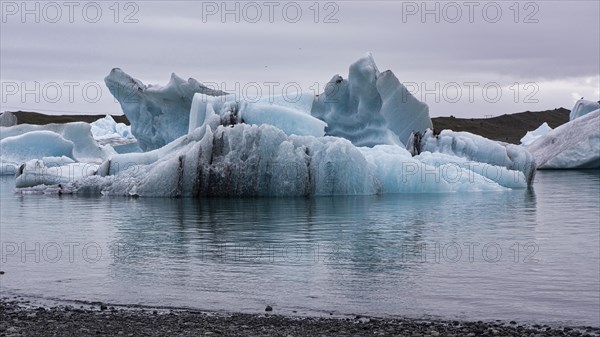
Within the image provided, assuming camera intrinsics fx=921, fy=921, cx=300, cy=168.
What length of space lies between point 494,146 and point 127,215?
15.9 meters

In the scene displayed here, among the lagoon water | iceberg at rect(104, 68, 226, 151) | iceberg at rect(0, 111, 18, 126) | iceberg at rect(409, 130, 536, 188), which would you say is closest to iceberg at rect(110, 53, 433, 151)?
iceberg at rect(104, 68, 226, 151)

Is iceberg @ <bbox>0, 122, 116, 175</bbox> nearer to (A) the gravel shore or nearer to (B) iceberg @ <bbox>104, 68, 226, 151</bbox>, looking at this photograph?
(B) iceberg @ <bbox>104, 68, 226, 151</bbox>

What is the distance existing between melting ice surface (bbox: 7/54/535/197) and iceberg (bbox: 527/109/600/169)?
1145cm

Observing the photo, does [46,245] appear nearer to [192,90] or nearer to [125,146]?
[192,90]

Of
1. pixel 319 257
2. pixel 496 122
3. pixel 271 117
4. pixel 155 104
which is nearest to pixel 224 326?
pixel 319 257

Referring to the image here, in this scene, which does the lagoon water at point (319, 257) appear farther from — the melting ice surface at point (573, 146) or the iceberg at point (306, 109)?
the melting ice surface at point (573, 146)

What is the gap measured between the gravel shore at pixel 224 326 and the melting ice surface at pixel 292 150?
1489 cm

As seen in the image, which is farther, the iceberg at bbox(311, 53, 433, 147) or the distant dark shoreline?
the distant dark shoreline

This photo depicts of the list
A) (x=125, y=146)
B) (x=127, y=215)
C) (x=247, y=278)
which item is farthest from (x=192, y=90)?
(x=247, y=278)

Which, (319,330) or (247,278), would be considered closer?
(319,330)

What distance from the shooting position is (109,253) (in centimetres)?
1388

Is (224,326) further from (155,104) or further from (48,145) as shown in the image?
(48,145)

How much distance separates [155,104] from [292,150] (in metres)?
11.7

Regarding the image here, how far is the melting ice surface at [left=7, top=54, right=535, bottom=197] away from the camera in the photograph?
24.0m
